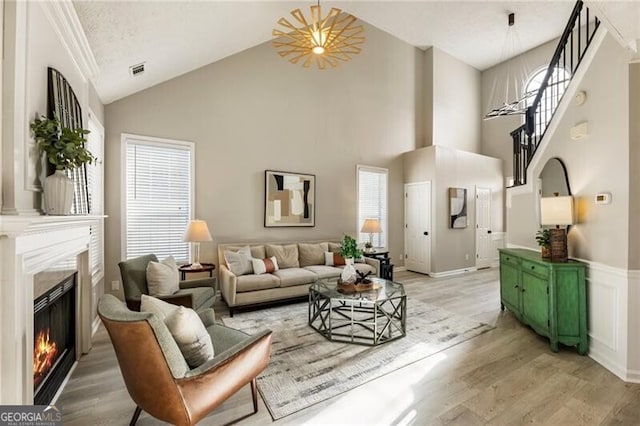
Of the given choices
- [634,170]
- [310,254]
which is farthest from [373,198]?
[634,170]

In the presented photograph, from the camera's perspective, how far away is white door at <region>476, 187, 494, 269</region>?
23.0 ft

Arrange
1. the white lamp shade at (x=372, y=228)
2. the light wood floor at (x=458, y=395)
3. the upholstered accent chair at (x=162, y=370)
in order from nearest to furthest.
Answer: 1. the upholstered accent chair at (x=162, y=370)
2. the light wood floor at (x=458, y=395)
3. the white lamp shade at (x=372, y=228)

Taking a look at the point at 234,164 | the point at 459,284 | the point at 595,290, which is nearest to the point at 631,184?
the point at 595,290

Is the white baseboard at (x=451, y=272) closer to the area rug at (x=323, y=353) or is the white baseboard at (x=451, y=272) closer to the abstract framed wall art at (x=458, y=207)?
the abstract framed wall art at (x=458, y=207)

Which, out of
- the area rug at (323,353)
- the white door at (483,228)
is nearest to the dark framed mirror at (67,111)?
the area rug at (323,353)

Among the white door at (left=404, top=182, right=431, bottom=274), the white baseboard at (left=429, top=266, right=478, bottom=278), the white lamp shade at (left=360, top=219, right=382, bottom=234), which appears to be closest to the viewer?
the white lamp shade at (left=360, top=219, right=382, bottom=234)

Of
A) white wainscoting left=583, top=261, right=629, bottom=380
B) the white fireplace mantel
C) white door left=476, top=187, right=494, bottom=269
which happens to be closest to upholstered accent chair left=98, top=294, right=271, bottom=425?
the white fireplace mantel

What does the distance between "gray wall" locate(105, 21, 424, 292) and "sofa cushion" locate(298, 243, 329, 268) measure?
15.2 inches

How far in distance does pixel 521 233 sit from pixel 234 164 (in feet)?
14.7

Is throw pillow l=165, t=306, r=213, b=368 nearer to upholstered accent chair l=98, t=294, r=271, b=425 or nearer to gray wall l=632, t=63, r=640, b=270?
upholstered accent chair l=98, t=294, r=271, b=425

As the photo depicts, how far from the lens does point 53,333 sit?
2199 millimetres

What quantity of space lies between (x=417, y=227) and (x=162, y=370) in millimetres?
6032

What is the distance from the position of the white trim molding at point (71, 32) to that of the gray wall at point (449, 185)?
5.82m

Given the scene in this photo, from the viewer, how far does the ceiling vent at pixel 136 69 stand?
10.8 ft
